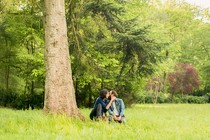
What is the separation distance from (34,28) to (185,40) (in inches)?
1455

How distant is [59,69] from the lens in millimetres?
10883

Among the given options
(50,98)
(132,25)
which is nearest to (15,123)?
(50,98)

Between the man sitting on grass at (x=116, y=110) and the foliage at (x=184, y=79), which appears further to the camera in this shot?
the foliage at (x=184, y=79)

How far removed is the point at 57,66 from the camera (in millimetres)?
10875

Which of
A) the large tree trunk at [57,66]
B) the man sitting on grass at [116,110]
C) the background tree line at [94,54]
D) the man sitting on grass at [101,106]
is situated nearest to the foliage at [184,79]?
the background tree line at [94,54]

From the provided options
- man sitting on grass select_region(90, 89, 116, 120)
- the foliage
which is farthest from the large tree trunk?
the foliage

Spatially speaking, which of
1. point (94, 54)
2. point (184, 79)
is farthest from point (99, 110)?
point (184, 79)

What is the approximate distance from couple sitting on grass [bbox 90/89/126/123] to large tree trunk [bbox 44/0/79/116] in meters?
0.69

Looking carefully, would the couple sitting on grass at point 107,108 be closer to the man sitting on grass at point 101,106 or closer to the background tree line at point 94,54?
the man sitting on grass at point 101,106

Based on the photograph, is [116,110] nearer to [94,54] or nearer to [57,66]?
[57,66]

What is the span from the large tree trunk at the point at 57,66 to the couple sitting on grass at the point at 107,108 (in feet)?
2.26

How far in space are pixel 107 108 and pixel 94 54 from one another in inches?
553

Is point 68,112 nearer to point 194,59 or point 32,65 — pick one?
point 32,65

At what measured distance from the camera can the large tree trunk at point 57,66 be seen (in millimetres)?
10727
